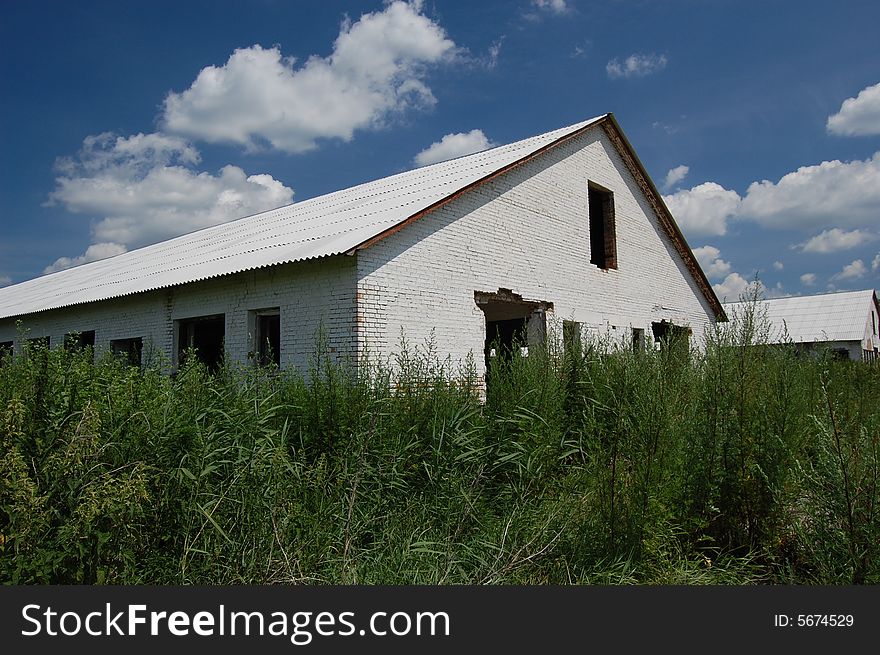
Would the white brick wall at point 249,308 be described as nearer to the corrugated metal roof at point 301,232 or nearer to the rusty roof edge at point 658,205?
the corrugated metal roof at point 301,232

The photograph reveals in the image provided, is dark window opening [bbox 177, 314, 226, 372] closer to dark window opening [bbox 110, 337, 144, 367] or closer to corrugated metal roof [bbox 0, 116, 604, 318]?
corrugated metal roof [bbox 0, 116, 604, 318]

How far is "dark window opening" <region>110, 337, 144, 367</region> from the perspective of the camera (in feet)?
45.6

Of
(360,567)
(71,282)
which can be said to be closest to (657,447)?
(360,567)

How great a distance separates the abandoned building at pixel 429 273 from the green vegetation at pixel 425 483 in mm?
2931

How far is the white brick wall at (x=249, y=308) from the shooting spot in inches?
388

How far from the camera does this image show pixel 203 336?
535 inches

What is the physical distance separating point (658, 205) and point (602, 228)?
2459 mm

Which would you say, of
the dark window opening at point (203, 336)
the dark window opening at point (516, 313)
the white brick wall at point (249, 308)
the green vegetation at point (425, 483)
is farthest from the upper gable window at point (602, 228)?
the green vegetation at point (425, 483)

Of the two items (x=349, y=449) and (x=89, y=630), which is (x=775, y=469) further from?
(x=89, y=630)

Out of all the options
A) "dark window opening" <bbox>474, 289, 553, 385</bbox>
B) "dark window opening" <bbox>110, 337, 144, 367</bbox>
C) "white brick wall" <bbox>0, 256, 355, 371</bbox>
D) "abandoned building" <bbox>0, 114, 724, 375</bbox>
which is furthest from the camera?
"dark window opening" <bbox>110, 337, 144, 367</bbox>

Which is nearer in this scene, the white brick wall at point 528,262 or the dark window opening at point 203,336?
the white brick wall at point 528,262

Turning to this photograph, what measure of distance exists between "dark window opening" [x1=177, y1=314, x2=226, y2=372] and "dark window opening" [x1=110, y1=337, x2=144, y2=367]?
1228 mm

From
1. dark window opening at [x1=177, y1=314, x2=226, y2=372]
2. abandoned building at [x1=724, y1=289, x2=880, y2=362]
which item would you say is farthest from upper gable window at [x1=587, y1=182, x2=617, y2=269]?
abandoned building at [x1=724, y1=289, x2=880, y2=362]

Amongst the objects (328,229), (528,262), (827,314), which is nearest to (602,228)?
(528,262)
